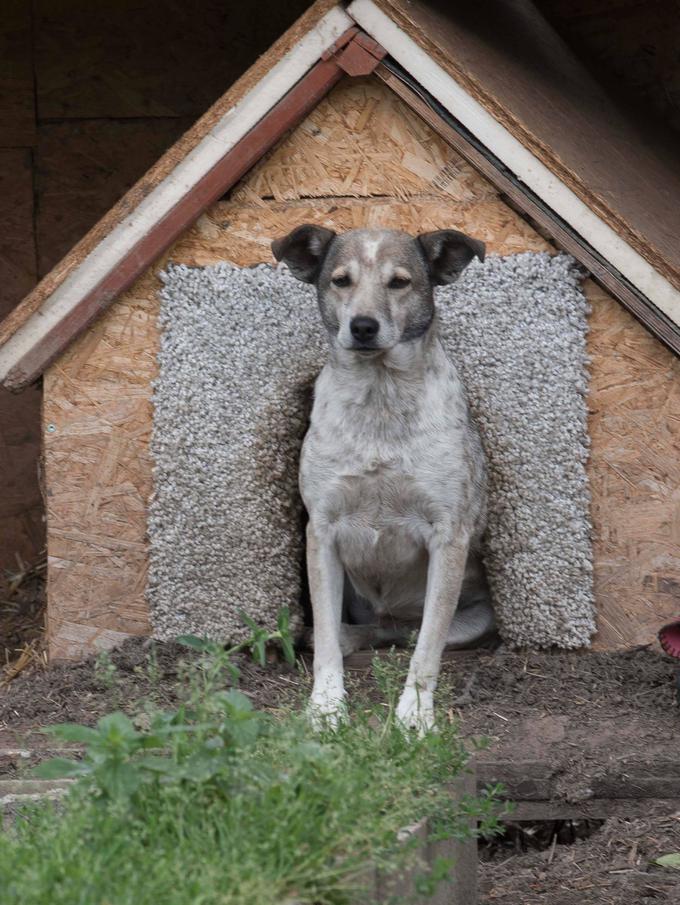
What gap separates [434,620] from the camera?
17.4 ft

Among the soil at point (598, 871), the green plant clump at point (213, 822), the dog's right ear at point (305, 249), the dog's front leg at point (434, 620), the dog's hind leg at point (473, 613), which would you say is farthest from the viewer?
the dog's hind leg at point (473, 613)

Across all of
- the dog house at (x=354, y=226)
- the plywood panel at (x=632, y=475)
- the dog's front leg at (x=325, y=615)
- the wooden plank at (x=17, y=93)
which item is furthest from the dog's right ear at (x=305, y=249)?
the wooden plank at (x=17, y=93)

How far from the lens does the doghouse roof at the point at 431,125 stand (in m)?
5.40

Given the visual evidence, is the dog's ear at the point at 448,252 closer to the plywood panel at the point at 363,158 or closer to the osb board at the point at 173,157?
the plywood panel at the point at 363,158

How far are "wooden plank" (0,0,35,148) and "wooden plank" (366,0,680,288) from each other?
2.42 m

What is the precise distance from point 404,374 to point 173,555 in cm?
131

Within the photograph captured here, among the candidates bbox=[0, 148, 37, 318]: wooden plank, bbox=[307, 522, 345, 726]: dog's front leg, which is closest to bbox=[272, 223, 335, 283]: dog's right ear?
bbox=[307, 522, 345, 726]: dog's front leg

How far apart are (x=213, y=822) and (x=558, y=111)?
13.9 feet

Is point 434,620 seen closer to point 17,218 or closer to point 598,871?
point 598,871

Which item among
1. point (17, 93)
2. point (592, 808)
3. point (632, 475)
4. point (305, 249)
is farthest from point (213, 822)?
point (17, 93)

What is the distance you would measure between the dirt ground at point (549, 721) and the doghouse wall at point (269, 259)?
0.25 metres

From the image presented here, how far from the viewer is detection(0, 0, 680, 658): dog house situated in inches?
215

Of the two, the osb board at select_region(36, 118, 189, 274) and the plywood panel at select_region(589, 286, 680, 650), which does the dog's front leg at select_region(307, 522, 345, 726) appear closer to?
the plywood panel at select_region(589, 286, 680, 650)

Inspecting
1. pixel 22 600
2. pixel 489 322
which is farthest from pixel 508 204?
pixel 22 600
